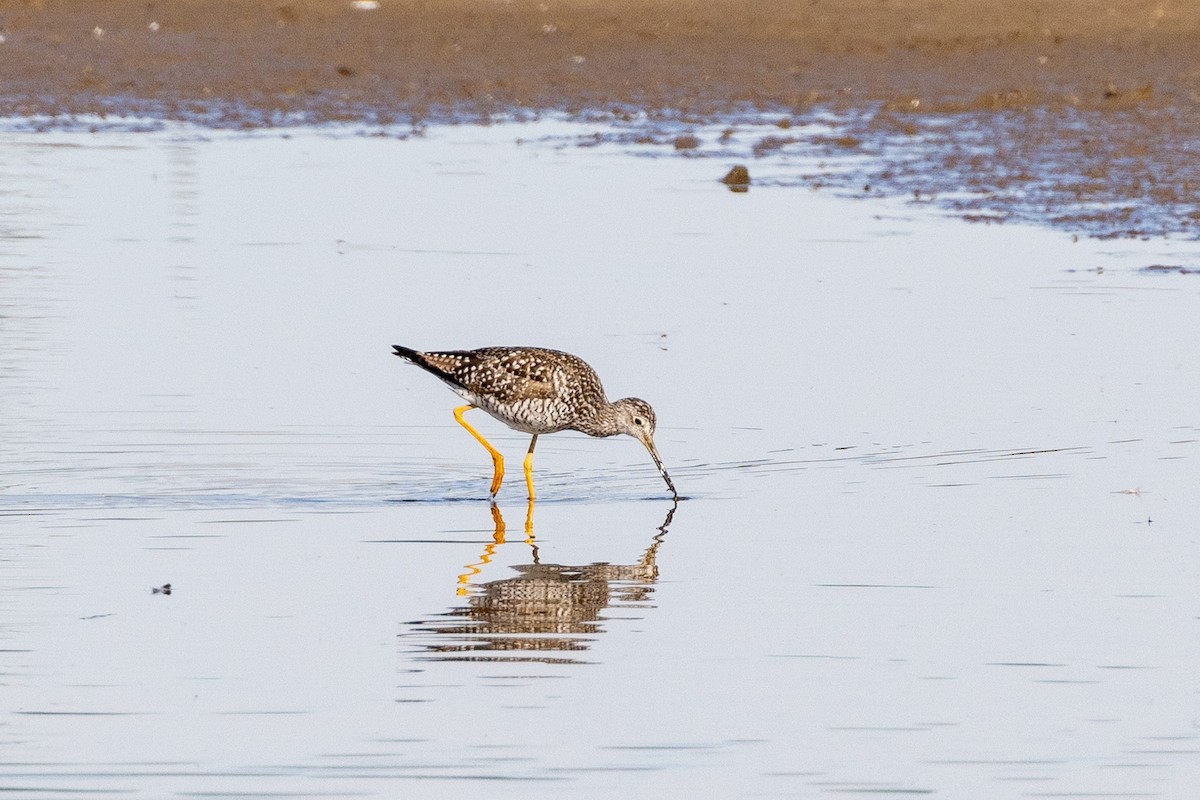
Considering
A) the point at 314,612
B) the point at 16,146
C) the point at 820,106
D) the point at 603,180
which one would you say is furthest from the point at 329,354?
the point at 820,106

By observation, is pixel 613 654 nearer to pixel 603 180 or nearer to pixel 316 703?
pixel 316 703

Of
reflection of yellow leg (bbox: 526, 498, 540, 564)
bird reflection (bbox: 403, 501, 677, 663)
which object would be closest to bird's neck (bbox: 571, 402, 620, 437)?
reflection of yellow leg (bbox: 526, 498, 540, 564)

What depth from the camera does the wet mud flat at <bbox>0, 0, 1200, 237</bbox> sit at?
761 inches

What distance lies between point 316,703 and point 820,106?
1717cm

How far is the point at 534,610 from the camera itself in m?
7.13

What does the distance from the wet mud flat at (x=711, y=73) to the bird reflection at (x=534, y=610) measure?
33.3 feet

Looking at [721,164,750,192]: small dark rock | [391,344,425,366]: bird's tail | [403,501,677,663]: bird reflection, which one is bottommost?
[403,501,677,663]: bird reflection

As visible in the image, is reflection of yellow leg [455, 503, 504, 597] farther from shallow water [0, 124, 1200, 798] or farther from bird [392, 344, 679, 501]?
bird [392, 344, 679, 501]

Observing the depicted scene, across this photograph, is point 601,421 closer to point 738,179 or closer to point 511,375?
point 511,375

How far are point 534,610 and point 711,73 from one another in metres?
17.3

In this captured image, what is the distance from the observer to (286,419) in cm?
991

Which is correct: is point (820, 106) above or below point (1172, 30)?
below

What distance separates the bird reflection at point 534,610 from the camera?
663cm

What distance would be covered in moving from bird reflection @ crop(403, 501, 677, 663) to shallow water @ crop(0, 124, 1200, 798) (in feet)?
0.07
